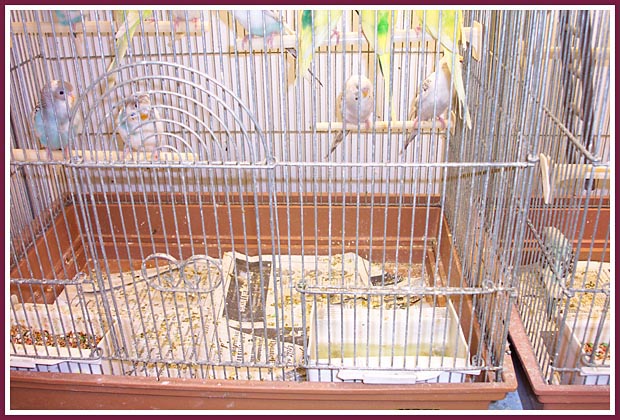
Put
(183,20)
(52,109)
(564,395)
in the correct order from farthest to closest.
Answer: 1. (183,20)
2. (52,109)
3. (564,395)

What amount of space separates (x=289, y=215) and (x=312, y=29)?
0.46 m

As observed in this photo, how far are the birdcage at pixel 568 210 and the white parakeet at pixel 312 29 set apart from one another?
375 millimetres

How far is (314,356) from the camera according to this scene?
4.75ft

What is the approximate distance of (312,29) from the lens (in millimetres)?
1129

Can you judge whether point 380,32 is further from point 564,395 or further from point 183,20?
point 564,395

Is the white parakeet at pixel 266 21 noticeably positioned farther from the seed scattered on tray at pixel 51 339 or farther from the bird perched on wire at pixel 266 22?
the seed scattered on tray at pixel 51 339

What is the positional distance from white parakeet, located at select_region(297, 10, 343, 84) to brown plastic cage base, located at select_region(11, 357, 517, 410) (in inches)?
29.1

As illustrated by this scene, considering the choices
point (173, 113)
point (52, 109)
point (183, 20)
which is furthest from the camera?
point (173, 113)

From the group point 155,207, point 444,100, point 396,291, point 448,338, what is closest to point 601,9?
point 444,100

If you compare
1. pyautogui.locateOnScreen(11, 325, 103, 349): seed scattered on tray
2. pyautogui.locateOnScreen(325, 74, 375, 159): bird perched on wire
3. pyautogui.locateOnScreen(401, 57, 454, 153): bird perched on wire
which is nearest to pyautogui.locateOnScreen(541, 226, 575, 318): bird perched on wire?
pyautogui.locateOnScreen(401, 57, 454, 153): bird perched on wire

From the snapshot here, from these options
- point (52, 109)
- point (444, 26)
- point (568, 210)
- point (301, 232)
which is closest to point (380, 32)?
point (444, 26)

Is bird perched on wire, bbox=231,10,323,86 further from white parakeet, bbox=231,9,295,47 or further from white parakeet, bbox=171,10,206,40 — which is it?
white parakeet, bbox=171,10,206,40

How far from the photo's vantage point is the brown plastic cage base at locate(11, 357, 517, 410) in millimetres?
1339

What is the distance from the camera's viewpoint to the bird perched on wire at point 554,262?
1291 mm
